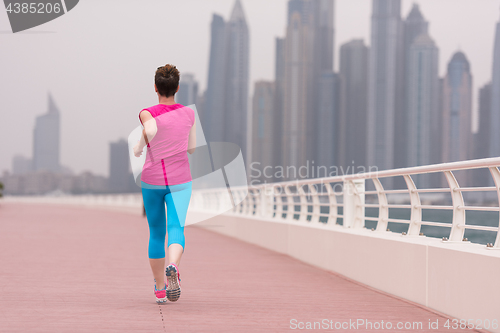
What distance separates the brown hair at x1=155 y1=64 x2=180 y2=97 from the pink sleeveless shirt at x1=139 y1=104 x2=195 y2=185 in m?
0.17

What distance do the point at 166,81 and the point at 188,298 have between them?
2125mm

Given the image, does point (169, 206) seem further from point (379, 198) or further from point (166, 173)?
point (379, 198)

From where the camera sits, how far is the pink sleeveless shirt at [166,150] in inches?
213

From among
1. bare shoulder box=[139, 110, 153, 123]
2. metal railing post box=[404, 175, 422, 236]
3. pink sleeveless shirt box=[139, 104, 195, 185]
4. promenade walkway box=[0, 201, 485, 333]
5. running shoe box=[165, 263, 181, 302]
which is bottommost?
promenade walkway box=[0, 201, 485, 333]

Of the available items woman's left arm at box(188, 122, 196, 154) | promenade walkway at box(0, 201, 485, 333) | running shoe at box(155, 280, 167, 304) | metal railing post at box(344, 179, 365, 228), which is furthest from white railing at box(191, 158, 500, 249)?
running shoe at box(155, 280, 167, 304)

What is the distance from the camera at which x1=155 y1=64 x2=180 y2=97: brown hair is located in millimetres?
5586

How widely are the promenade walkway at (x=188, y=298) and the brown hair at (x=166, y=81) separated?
190cm

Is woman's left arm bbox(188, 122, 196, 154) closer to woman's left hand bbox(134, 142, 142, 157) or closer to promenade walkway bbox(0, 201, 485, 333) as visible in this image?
woman's left hand bbox(134, 142, 142, 157)

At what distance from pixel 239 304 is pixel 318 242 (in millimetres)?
4028

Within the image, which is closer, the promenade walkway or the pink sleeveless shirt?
the promenade walkway

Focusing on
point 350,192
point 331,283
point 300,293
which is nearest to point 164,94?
point 300,293

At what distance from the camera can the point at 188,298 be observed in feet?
20.2

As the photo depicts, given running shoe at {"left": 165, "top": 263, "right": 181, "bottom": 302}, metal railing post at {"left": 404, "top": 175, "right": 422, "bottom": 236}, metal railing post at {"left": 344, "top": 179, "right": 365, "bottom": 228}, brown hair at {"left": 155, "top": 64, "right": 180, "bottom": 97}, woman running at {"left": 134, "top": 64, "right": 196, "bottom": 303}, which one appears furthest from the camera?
metal railing post at {"left": 344, "top": 179, "right": 365, "bottom": 228}

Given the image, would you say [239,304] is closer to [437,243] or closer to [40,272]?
[437,243]
